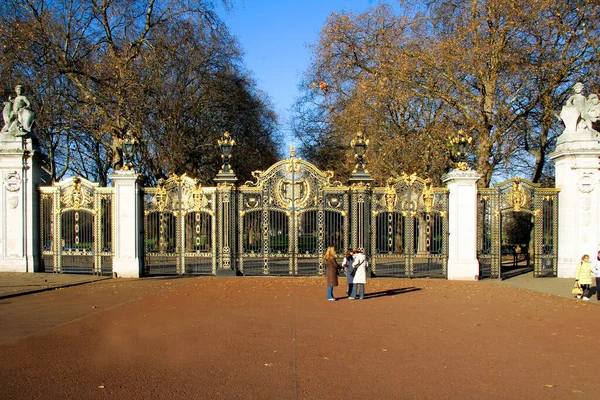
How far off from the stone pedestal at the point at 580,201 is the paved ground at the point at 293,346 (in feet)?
14.2

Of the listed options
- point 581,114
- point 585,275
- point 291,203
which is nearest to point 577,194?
point 581,114

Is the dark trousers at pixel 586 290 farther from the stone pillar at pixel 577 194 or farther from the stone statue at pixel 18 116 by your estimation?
the stone statue at pixel 18 116

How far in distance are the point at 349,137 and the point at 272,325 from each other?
2187cm

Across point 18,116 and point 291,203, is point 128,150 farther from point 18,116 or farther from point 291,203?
point 291,203

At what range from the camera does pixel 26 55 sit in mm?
23672

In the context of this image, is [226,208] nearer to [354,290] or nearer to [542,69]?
[354,290]

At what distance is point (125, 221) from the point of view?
17.9m

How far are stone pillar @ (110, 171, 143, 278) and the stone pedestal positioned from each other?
1341 centimetres

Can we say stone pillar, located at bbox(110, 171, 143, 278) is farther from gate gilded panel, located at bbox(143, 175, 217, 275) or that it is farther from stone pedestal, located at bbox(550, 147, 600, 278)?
stone pedestal, located at bbox(550, 147, 600, 278)

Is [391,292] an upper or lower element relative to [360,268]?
lower

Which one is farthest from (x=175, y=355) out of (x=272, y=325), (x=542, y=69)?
(x=542, y=69)

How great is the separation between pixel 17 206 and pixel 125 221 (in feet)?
11.2

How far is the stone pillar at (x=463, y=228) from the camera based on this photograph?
1758 cm

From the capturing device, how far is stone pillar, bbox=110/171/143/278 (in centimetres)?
1789
